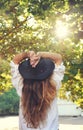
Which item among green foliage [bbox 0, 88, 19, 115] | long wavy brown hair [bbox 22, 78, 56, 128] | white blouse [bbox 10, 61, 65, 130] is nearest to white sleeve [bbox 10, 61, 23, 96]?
white blouse [bbox 10, 61, 65, 130]

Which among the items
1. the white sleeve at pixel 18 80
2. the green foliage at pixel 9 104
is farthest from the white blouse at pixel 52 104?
the green foliage at pixel 9 104

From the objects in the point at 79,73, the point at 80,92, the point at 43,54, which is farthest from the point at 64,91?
the point at 43,54

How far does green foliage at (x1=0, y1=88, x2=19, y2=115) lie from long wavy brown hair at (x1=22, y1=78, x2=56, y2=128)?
35.9 metres

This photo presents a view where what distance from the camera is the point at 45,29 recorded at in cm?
1052

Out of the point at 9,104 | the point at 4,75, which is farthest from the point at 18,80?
the point at 9,104

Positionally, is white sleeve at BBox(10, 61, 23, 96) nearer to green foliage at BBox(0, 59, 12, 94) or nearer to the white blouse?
the white blouse

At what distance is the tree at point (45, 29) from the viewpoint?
8805 millimetres

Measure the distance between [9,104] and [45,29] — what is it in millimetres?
30841

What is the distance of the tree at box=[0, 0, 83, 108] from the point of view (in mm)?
8805

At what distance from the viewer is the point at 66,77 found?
9.70m

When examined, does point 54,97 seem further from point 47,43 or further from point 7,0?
point 47,43

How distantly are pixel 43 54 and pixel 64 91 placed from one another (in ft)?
26.1

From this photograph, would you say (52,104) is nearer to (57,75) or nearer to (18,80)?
(57,75)

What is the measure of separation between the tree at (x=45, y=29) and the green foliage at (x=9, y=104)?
29331 millimetres
